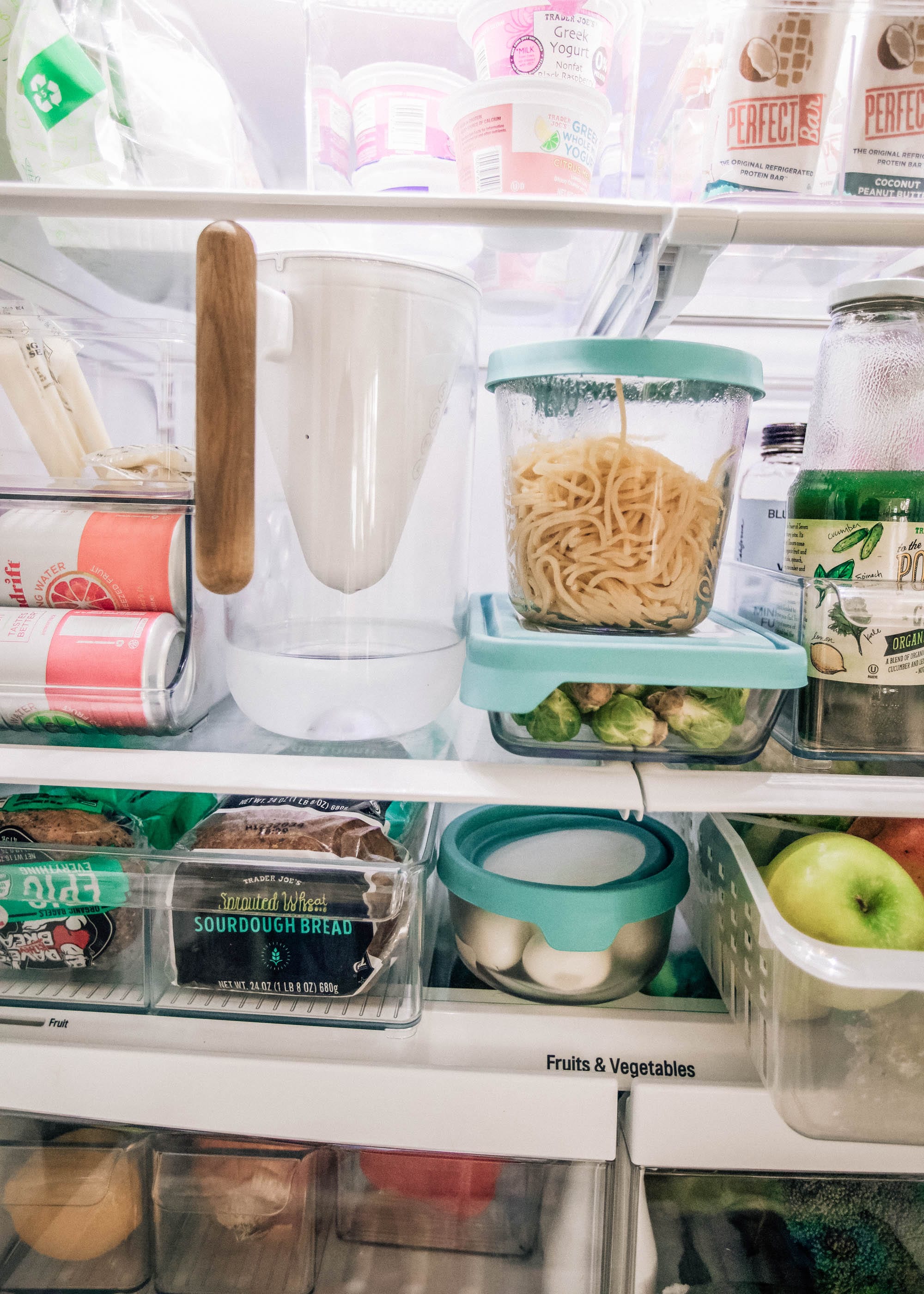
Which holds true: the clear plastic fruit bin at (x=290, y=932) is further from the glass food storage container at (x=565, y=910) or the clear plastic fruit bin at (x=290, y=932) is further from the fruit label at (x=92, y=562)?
the fruit label at (x=92, y=562)

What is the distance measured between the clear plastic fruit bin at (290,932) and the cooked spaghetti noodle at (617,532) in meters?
0.27

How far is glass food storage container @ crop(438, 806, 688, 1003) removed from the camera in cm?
66

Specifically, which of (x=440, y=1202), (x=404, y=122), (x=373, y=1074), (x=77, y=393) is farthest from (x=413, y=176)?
(x=440, y=1202)

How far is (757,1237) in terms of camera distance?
0.67 metres

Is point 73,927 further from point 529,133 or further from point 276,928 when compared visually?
point 529,133

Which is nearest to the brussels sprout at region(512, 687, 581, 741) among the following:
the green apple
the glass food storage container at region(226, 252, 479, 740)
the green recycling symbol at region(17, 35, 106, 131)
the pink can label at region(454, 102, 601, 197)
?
the glass food storage container at region(226, 252, 479, 740)

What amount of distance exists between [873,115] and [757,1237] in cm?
95

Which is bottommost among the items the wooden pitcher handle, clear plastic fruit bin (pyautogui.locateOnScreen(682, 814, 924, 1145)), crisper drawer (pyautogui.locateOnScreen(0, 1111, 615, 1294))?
crisper drawer (pyautogui.locateOnScreen(0, 1111, 615, 1294))

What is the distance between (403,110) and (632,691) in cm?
61

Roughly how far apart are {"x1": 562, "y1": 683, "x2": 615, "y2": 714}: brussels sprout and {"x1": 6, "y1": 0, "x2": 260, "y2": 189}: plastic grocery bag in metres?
0.57

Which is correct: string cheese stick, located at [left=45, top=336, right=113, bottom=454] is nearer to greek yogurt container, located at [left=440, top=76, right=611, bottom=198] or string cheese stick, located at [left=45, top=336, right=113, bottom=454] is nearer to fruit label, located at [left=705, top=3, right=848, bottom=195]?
greek yogurt container, located at [left=440, top=76, right=611, bottom=198]

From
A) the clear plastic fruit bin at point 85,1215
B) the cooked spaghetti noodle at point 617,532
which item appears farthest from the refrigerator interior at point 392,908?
the cooked spaghetti noodle at point 617,532

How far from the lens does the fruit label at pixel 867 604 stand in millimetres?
604

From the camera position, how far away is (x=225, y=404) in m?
0.53
